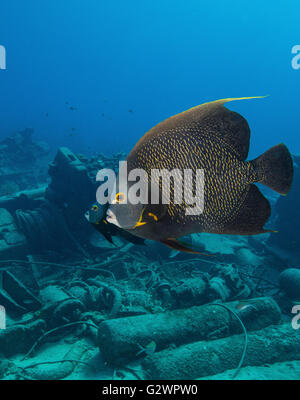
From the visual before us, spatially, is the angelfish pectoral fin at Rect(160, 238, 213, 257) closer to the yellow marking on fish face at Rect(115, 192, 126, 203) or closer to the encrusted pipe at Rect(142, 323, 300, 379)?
the yellow marking on fish face at Rect(115, 192, 126, 203)

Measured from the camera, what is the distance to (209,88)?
14725 cm

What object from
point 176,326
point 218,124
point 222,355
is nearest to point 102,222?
point 218,124

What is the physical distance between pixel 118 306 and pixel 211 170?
336 centimetres

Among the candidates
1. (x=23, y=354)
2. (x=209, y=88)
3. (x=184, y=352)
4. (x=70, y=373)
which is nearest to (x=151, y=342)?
(x=184, y=352)

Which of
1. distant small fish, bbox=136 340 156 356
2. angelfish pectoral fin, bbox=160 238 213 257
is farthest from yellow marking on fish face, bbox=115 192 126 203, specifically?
distant small fish, bbox=136 340 156 356

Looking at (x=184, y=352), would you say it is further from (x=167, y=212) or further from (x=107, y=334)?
(x=167, y=212)

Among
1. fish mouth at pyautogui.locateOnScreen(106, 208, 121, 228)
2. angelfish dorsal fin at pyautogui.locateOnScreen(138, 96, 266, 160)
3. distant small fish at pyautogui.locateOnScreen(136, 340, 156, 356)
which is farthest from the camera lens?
distant small fish at pyautogui.locateOnScreen(136, 340, 156, 356)

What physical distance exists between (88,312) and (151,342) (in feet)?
4.12

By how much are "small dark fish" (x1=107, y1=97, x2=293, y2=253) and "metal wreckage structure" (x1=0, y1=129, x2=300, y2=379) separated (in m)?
2.72

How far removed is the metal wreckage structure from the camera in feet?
9.68

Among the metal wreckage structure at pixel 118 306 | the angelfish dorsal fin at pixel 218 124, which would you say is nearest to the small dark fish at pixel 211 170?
the angelfish dorsal fin at pixel 218 124

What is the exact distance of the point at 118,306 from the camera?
3588 millimetres

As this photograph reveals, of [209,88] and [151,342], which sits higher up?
[209,88]

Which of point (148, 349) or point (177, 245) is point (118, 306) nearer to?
point (148, 349)
